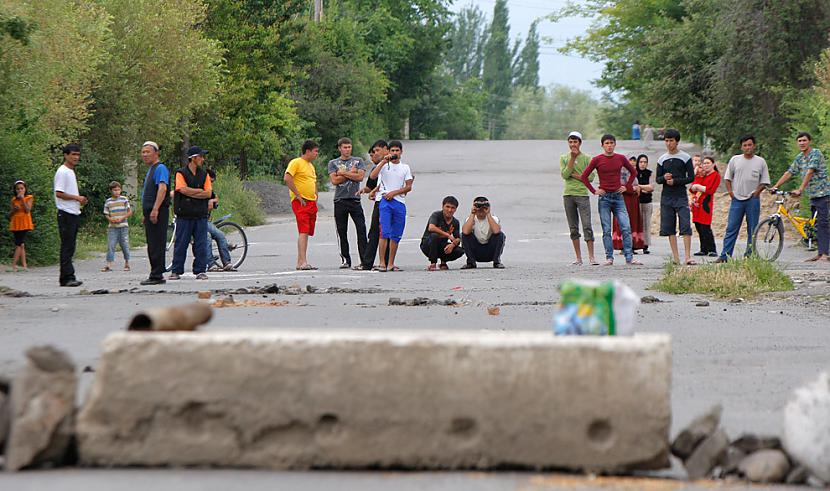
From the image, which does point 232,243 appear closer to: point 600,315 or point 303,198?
point 303,198

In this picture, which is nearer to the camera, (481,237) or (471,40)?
(481,237)

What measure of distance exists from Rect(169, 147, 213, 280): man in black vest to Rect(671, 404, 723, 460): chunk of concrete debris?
469 inches

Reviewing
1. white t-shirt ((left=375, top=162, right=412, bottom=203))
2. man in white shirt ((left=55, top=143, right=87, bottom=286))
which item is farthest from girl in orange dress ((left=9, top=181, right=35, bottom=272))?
white t-shirt ((left=375, top=162, right=412, bottom=203))

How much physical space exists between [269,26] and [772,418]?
1383 inches

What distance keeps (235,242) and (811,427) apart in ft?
52.0

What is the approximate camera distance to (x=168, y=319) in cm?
603

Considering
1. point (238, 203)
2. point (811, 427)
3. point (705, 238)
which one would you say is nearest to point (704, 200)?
point (705, 238)

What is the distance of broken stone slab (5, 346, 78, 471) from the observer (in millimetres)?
5785

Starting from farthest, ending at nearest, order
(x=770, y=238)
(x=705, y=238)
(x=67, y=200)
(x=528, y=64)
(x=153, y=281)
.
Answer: (x=528, y=64) → (x=705, y=238) → (x=770, y=238) → (x=153, y=281) → (x=67, y=200)

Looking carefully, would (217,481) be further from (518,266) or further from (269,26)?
(269,26)

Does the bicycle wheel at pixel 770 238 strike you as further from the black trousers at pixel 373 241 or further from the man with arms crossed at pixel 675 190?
the black trousers at pixel 373 241

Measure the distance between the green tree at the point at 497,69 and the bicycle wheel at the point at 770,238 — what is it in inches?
4833

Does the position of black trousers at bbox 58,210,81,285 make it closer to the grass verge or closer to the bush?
the grass verge

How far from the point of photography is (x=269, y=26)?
4078cm
